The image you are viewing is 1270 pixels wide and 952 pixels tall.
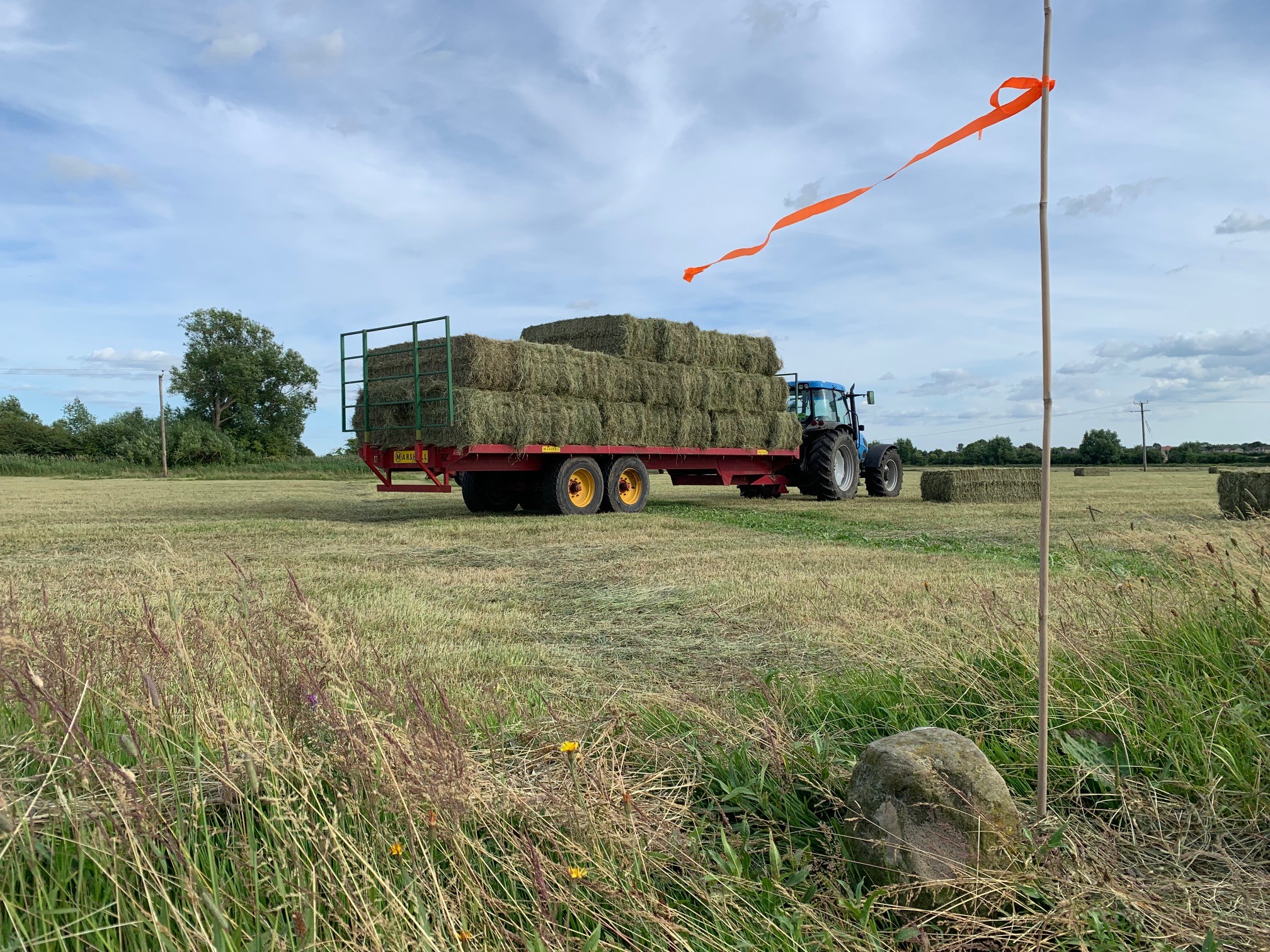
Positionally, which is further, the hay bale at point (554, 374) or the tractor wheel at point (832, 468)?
the tractor wheel at point (832, 468)

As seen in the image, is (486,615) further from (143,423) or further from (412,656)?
(143,423)

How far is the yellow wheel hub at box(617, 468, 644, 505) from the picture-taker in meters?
13.9

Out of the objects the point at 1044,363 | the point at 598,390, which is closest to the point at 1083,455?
the point at 598,390

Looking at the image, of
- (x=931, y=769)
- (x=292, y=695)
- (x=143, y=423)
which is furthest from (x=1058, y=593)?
(x=143, y=423)

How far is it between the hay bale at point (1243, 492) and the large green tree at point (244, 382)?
181ft

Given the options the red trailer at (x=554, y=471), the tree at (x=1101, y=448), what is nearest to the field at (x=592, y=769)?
the red trailer at (x=554, y=471)

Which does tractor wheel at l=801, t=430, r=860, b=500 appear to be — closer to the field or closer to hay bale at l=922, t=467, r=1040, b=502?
hay bale at l=922, t=467, r=1040, b=502

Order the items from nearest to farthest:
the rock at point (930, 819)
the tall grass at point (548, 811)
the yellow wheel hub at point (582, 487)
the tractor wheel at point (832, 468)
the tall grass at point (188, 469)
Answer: the tall grass at point (548, 811) → the rock at point (930, 819) → the yellow wheel hub at point (582, 487) → the tractor wheel at point (832, 468) → the tall grass at point (188, 469)

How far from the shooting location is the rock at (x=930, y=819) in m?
1.83

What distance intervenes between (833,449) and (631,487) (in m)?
4.93

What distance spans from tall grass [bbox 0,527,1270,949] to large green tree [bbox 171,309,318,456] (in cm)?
5956

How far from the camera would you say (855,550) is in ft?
27.3

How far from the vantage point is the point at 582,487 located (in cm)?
1325

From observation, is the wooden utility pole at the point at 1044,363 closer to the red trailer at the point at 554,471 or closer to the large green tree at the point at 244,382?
the red trailer at the point at 554,471
